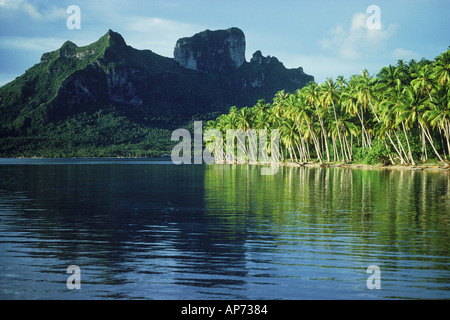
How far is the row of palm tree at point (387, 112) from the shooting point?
2879 inches

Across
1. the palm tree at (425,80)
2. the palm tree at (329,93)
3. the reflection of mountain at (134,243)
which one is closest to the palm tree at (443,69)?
the palm tree at (425,80)

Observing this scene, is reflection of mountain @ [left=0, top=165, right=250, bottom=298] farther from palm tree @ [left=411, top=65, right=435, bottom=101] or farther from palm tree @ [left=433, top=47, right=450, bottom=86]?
palm tree @ [left=433, top=47, right=450, bottom=86]

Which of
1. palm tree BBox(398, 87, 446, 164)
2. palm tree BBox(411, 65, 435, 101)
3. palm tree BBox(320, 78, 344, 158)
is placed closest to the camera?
palm tree BBox(398, 87, 446, 164)

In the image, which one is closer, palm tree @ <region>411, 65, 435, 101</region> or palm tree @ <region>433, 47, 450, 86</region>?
palm tree @ <region>433, 47, 450, 86</region>

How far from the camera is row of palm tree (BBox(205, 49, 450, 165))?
240ft

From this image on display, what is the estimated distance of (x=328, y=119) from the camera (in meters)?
102

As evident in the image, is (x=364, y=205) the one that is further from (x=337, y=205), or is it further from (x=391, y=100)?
(x=391, y=100)

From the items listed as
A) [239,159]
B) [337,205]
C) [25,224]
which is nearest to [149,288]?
[25,224]

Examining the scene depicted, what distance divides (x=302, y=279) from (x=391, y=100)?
74142mm

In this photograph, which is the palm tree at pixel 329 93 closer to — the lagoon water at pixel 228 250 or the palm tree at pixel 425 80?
the palm tree at pixel 425 80

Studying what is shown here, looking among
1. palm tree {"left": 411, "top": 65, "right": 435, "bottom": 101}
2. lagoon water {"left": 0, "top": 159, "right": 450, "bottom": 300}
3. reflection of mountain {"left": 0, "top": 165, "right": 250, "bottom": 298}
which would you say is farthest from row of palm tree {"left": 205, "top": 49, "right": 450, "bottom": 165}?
reflection of mountain {"left": 0, "top": 165, "right": 250, "bottom": 298}

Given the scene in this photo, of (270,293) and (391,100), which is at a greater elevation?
(391,100)

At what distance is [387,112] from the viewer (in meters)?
77.4
